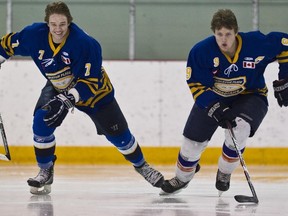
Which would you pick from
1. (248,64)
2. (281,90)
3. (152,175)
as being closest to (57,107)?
(152,175)

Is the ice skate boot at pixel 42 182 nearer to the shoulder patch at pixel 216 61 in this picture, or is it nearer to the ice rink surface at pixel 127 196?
the ice rink surface at pixel 127 196

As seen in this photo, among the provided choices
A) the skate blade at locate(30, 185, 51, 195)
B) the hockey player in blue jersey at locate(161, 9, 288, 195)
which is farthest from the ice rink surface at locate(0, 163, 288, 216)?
the hockey player in blue jersey at locate(161, 9, 288, 195)

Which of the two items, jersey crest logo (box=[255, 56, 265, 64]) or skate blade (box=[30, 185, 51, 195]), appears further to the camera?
skate blade (box=[30, 185, 51, 195])

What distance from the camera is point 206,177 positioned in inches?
263

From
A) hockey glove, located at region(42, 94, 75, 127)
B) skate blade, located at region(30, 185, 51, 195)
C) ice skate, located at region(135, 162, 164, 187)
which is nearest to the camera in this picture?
hockey glove, located at region(42, 94, 75, 127)

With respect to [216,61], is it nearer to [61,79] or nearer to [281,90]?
[281,90]

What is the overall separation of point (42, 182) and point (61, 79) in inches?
24.5

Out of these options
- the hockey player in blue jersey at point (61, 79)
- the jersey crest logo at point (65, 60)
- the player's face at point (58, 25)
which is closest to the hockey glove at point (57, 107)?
the hockey player in blue jersey at point (61, 79)

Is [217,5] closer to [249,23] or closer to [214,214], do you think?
[249,23]

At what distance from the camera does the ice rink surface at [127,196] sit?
169 inches

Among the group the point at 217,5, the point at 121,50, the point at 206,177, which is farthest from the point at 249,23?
the point at 206,177

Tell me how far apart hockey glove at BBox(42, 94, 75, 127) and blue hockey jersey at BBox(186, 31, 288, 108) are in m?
0.70

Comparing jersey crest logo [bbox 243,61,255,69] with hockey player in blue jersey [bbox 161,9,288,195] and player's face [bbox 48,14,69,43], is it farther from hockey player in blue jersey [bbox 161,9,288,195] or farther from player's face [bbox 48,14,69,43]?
player's face [bbox 48,14,69,43]

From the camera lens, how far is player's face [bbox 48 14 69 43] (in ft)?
16.4
